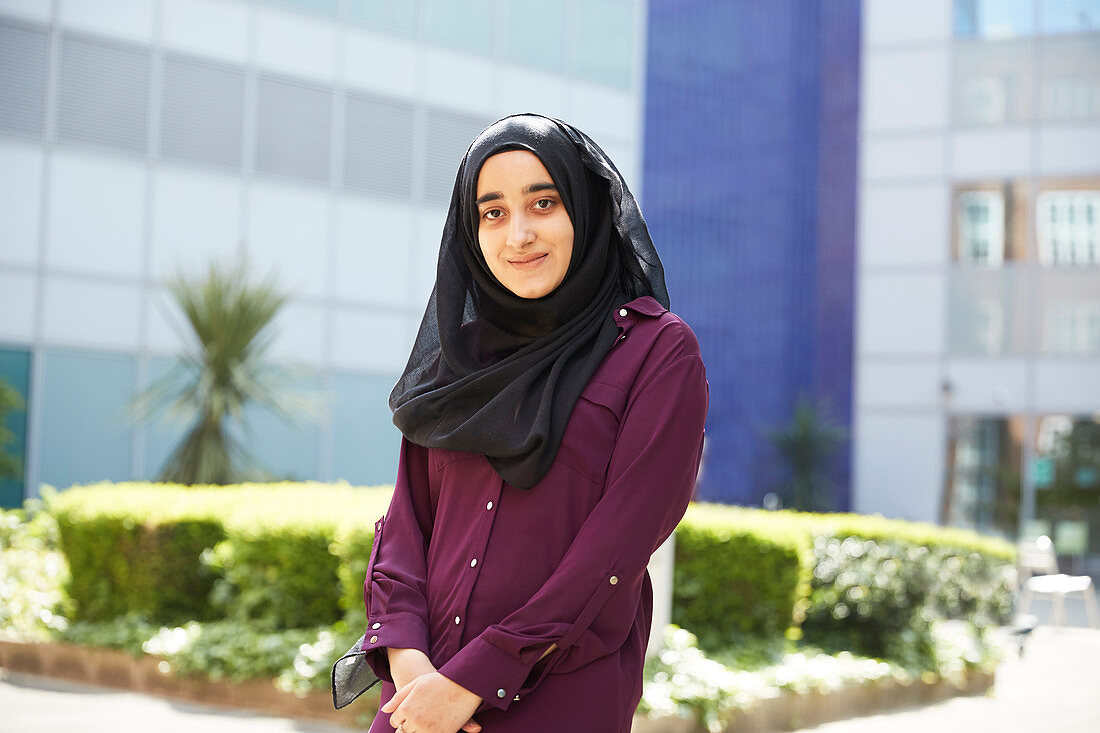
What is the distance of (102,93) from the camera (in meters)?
11.8

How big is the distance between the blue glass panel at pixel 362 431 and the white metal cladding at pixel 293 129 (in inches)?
100

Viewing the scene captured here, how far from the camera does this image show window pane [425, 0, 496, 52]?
14.1 metres

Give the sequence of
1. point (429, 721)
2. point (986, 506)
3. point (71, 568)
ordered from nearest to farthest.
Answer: point (429, 721), point (71, 568), point (986, 506)

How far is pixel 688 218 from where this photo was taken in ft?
83.6

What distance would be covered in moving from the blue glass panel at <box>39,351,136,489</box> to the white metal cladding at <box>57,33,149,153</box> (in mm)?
2379

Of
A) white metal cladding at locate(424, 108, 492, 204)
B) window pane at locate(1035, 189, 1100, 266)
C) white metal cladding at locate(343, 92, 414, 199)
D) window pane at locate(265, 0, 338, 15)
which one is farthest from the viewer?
window pane at locate(1035, 189, 1100, 266)

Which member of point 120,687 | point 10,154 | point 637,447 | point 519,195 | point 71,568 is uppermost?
point 10,154

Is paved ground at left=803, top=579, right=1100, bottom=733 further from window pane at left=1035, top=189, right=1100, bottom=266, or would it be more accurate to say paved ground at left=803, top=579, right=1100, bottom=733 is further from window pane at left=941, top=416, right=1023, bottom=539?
window pane at left=1035, top=189, right=1100, bottom=266

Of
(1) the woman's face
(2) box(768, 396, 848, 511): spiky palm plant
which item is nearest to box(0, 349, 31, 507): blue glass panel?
(1) the woman's face

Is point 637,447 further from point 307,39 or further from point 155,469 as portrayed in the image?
point 307,39

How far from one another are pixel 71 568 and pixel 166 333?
6515mm

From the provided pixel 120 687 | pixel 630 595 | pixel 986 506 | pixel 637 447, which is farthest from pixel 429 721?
pixel 986 506

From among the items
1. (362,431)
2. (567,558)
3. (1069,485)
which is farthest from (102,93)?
(1069,485)

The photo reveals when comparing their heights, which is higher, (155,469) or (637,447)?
(637,447)
